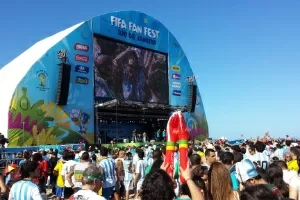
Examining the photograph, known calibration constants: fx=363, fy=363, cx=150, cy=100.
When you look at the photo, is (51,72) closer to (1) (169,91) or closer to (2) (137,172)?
(1) (169,91)

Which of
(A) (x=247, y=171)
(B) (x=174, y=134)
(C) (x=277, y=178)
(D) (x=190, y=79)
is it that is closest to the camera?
(A) (x=247, y=171)

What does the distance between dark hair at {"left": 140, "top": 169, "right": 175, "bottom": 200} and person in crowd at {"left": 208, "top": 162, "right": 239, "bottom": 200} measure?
1.93 feet

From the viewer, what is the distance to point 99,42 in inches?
1014

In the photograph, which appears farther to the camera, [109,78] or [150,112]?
[150,112]

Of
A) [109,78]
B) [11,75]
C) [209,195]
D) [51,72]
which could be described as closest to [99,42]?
[109,78]

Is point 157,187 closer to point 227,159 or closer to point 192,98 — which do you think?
point 227,159

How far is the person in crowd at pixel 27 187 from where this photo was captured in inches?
148

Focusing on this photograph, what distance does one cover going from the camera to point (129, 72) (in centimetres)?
2759

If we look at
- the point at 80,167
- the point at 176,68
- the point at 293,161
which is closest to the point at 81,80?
the point at 176,68

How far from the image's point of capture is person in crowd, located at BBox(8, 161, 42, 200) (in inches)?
148

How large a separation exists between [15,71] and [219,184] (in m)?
21.5

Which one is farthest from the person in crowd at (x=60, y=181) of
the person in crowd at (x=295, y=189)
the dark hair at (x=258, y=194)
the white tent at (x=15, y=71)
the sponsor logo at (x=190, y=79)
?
the sponsor logo at (x=190, y=79)

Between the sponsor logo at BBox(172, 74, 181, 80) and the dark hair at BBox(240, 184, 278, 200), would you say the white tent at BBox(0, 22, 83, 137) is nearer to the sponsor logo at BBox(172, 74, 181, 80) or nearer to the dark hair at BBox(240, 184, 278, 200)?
the sponsor logo at BBox(172, 74, 181, 80)

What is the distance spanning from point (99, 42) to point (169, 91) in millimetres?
8310
